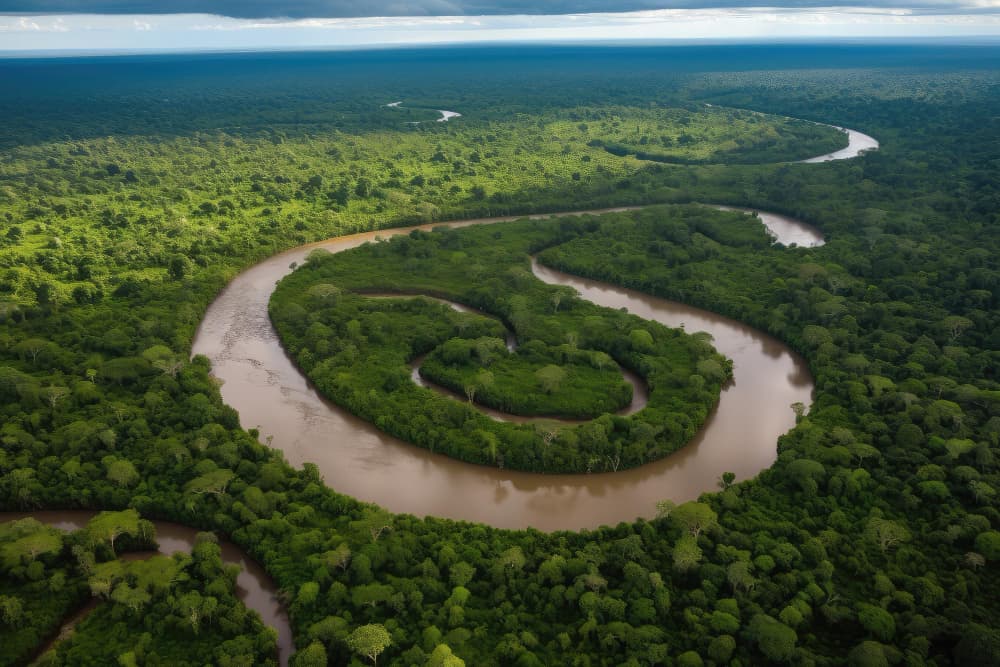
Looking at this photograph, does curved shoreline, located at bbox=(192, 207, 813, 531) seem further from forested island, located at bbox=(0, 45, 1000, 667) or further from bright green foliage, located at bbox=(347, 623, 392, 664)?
bright green foliage, located at bbox=(347, 623, 392, 664)

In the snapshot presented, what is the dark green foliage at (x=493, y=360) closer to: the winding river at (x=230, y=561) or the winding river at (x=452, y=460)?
the winding river at (x=452, y=460)

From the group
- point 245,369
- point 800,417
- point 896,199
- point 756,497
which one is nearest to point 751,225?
point 896,199

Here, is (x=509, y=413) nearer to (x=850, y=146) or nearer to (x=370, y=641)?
(x=370, y=641)

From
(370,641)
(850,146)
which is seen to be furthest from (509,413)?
(850,146)

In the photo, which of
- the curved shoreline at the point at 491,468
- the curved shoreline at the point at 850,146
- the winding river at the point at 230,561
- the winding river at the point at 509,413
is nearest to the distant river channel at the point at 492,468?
the curved shoreline at the point at 491,468

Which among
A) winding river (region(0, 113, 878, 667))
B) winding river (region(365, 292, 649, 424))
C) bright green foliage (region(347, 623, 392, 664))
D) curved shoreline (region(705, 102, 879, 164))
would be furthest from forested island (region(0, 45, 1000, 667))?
curved shoreline (region(705, 102, 879, 164))

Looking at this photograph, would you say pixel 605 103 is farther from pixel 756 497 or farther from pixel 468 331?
pixel 756 497
